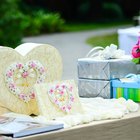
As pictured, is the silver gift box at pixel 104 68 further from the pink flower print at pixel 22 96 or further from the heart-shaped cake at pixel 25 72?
the pink flower print at pixel 22 96

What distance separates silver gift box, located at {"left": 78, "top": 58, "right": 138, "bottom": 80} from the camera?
405 cm

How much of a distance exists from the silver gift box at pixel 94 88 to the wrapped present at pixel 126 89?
0.05m

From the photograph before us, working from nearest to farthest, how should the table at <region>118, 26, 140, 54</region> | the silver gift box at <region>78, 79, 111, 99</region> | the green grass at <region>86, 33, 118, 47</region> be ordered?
1. the silver gift box at <region>78, 79, 111, 99</region>
2. the table at <region>118, 26, 140, 54</region>
3. the green grass at <region>86, 33, 118, 47</region>

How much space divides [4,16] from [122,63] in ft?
37.7

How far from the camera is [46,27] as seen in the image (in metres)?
20.5

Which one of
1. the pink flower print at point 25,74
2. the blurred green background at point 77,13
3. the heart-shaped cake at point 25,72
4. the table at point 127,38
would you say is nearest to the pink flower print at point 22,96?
the heart-shaped cake at point 25,72

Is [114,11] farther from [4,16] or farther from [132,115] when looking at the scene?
[132,115]

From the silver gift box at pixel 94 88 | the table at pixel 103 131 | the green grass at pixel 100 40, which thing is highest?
the silver gift box at pixel 94 88

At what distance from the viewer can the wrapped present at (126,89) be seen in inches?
157

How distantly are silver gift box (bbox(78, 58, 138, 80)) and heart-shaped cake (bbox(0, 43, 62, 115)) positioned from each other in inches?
13.3

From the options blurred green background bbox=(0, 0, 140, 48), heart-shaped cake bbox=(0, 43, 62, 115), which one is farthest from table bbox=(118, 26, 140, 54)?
blurred green background bbox=(0, 0, 140, 48)

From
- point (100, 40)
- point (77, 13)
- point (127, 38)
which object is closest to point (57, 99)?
point (127, 38)

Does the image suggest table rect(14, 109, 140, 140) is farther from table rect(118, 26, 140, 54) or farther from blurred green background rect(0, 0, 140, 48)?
blurred green background rect(0, 0, 140, 48)

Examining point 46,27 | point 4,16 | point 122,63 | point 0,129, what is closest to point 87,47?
point 4,16
